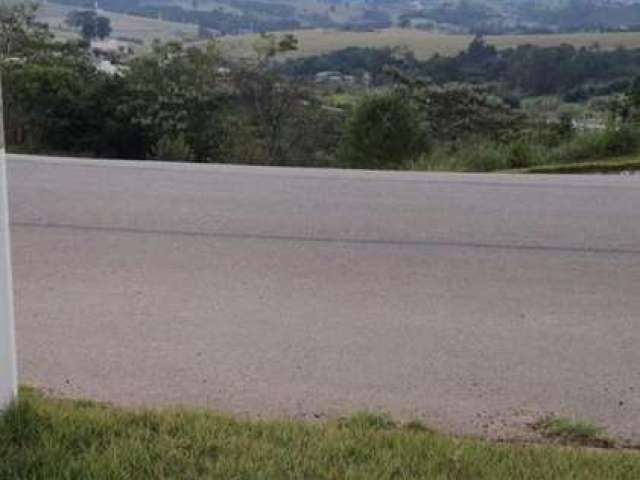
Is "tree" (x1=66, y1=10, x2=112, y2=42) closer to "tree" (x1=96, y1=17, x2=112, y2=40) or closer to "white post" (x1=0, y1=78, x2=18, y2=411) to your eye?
"tree" (x1=96, y1=17, x2=112, y2=40)

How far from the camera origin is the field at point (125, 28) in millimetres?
20141

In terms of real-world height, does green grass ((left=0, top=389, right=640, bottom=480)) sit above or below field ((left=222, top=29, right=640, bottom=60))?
below

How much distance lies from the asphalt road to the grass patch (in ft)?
0.40

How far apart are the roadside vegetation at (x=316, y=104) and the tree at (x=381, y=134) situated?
2 centimetres

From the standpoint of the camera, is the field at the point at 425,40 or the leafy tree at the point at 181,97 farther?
the field at the point at 425,40

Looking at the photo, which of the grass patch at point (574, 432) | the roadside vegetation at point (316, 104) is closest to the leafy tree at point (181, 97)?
the roadside vegetation at point (316, 104)

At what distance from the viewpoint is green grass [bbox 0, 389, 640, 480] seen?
12.3ft

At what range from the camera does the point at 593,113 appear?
19.8 meters

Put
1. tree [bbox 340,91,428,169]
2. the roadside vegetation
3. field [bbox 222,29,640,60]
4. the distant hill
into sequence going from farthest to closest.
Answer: field [bbox 222,29,640,60], the distant hill, the roadside vegetation, tree [bbox 340,91,428,169]

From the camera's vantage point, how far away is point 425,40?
28203 millimetres

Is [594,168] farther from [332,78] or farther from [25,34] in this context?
[25,34]

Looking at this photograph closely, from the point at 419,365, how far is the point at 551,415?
0.87m

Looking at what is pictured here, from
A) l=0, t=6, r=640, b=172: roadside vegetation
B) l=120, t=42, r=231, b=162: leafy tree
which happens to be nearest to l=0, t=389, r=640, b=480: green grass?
l=0, t=6, r=640, b=172: roadside vegetation

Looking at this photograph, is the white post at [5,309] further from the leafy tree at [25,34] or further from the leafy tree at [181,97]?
the leafy tree at [25,34]
